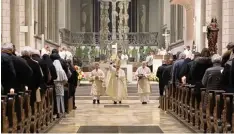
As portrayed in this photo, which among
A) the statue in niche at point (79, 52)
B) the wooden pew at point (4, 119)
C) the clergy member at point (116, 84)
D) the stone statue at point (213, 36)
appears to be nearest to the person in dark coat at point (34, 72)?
the wooden pew at point (4, 119)

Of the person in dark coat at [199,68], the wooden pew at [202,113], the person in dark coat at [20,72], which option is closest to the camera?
the person in dark coat at [20,72]

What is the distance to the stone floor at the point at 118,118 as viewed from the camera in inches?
503

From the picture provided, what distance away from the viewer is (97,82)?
20906 mm

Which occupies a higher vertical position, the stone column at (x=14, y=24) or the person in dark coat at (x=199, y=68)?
the stone column at (x=14, y=24)

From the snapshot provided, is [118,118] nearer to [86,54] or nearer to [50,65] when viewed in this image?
[50,65]

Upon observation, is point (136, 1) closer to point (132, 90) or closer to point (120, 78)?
point (132, 90)

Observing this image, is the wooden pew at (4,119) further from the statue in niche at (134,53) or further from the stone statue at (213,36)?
the statue in niche at (134,53)

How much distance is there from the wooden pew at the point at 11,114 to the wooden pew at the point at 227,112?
10.7ft

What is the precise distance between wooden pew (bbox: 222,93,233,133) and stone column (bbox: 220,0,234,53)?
956 cm

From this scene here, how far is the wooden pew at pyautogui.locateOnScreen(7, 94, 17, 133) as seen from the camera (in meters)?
8.73

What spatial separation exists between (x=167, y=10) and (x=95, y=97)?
2052 cm

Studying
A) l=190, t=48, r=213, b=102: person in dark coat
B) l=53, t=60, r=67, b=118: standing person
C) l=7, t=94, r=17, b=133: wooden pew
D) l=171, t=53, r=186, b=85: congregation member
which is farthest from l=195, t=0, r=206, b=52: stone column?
l=7, t=94, r=17, b=133: wooden pew

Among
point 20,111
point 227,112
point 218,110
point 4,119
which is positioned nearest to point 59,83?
point 20,111

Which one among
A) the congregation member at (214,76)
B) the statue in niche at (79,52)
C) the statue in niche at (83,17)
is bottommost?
the congregation member at (214,76)
